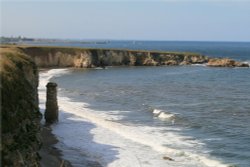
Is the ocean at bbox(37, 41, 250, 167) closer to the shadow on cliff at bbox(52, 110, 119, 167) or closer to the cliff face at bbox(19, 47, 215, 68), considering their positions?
the shadow on cliff at bbox(52, 110, 119, 167)

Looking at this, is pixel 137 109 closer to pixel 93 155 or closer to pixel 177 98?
pixel 177 98

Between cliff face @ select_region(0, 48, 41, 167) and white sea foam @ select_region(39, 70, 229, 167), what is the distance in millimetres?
4992

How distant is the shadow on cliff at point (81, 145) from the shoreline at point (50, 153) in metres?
0.33

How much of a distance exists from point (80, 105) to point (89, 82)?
2405cm

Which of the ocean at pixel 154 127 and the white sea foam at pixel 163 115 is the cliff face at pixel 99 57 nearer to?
the ocean at pixel 154 127

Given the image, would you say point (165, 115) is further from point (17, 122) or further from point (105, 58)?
point (105, 58)

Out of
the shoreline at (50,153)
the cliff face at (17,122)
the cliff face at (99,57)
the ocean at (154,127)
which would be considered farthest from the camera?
the cliff face at (99,57)

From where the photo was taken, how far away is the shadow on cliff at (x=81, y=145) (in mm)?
24125

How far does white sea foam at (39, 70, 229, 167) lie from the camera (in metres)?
24.2

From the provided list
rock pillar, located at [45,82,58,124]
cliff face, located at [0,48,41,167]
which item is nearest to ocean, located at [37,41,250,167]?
rock pillar, located at [45,82,58,124]

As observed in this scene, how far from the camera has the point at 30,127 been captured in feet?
61.2

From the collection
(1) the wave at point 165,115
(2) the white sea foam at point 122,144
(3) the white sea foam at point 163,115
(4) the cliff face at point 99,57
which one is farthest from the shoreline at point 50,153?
(4) the cliff face at point 99,57

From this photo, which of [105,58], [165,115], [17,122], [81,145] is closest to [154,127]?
[165,115]

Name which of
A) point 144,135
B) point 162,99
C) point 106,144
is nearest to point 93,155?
point 106,144
